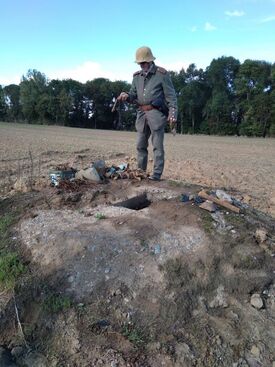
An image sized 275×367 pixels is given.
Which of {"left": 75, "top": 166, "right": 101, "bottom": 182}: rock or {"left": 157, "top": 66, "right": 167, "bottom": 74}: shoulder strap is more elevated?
{"left": 157, "top": 66, "right": 167, "bottom": 74}: shoulder strap

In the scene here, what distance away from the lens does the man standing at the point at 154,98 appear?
6.32m

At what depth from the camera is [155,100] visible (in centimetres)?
638

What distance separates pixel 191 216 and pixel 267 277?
1.10m

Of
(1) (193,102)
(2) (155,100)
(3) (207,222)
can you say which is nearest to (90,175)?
(2) (155,100)

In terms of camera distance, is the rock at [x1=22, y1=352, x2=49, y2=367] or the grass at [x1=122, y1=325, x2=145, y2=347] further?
the grass at [x1=122, y1=325, x2=145, y2=347]

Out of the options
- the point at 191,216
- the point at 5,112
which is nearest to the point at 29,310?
the point at 191,216

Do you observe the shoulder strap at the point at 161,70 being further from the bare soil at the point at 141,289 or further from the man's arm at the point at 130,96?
the bare soil at the point at 141,289

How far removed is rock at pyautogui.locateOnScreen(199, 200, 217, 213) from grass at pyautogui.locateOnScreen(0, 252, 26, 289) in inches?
85.0

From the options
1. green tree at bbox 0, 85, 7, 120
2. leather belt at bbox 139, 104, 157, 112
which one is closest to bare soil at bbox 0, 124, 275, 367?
leather belt at bbox 139, 104, 157, 112

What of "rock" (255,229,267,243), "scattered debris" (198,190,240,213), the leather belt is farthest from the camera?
the leather belt

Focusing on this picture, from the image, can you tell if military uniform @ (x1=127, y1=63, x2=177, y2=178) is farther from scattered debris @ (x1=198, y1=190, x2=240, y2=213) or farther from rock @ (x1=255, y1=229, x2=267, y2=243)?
rock @ (x1=255, y1=229, x2=267, y2=243)

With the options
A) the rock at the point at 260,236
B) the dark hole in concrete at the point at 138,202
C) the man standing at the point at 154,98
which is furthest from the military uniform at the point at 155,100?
the rock at the point at 260,236

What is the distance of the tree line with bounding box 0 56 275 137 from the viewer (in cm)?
5069

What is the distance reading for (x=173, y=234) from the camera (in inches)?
179
